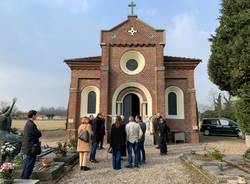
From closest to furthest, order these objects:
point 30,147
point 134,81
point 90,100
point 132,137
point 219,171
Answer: point 30,147 < point 219,171 < point 132,137 < point 134,81 < point 90,100

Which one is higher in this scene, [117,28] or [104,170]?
[117,28]

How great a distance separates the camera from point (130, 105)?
22188 millimetres

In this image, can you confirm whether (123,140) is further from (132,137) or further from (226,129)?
(226,129)

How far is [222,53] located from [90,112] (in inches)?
Answer: 525

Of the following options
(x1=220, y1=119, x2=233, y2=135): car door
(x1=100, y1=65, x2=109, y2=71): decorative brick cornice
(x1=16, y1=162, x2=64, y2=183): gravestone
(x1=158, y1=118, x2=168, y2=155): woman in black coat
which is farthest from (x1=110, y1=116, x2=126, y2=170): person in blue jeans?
(x1=220, y1=119, x2=233, y2=135): car door

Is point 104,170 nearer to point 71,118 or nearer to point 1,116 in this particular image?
point 1,116

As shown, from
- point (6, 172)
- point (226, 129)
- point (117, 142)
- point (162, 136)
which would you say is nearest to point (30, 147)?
point (6, 172)

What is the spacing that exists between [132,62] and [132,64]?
0.55 ft

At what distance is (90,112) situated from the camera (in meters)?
22.4

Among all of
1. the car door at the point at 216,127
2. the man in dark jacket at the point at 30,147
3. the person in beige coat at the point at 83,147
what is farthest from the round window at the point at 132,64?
the man in dark jacket at the point at 30,147

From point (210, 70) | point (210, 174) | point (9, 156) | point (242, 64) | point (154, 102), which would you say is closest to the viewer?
point (210, 174)

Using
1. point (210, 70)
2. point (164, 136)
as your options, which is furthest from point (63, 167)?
point (210, 70)

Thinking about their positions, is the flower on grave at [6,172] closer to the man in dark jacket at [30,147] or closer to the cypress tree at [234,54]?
the man in dark jacket at [30,147]

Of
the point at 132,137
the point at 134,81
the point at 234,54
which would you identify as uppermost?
the point at 134,81
